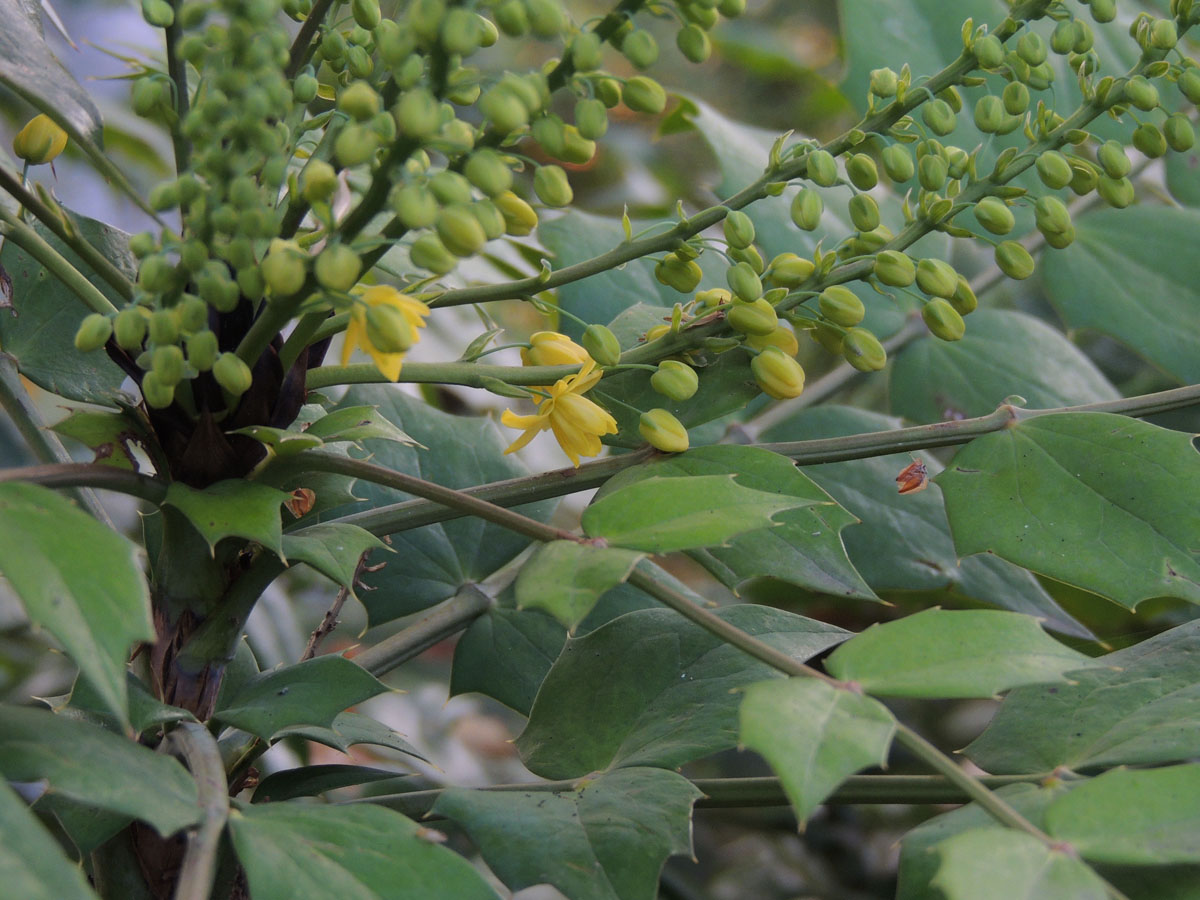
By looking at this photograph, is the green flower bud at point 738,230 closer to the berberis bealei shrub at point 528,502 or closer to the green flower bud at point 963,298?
the berberis bealei shrub at point 528,502

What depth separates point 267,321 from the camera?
14.4 inches

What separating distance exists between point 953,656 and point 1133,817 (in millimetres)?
70

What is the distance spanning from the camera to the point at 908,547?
71cm

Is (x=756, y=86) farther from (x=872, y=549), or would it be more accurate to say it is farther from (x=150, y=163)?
(x=872, y=549)

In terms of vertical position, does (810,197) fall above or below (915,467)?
above

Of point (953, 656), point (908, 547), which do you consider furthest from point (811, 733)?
point (908, 547)

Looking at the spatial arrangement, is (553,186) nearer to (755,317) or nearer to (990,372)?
(755,317)

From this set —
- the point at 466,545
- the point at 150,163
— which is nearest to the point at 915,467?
the point at 466,545

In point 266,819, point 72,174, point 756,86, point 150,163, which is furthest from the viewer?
point 756,86

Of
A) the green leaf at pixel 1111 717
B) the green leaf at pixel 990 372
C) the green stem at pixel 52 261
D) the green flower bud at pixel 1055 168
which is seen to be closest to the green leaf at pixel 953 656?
the green leaf at pixel 1111 717

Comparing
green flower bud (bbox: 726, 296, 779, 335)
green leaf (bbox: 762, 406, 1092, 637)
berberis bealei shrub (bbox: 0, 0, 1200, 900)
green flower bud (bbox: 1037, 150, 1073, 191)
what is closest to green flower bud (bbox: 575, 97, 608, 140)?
berberis bealei shrub (bbox: 0, 0, 1200, 900)

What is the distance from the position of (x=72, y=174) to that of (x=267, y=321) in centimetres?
92

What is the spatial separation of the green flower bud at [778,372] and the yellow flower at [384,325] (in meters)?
0.16

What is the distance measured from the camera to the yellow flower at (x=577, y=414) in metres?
0.45
